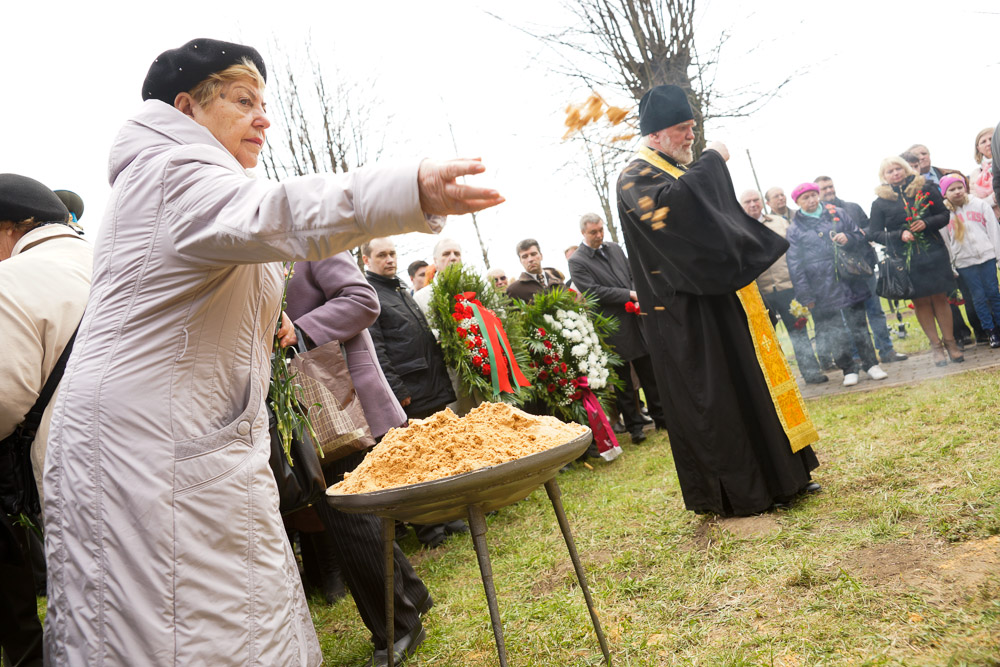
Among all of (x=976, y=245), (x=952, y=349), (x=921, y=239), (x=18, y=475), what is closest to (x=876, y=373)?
(x=952, y=349)

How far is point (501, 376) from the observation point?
593 cm

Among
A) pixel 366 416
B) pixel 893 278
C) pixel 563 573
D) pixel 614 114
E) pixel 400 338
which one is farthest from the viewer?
pixel 893 278

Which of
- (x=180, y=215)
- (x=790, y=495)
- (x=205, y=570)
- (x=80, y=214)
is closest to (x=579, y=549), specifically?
(x=790, y=495)

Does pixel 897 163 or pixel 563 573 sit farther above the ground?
pixel 897 163

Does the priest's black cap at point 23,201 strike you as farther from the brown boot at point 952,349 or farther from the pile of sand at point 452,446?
the brown boot at point 952,349

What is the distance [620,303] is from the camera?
7.46m

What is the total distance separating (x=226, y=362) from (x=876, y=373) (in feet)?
23.6

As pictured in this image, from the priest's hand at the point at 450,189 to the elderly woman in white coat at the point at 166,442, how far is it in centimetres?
29

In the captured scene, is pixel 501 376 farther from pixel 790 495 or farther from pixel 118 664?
pixel 118 664

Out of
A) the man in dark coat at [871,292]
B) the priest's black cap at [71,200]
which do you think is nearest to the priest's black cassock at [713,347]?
the priest's black cap at [71,200]

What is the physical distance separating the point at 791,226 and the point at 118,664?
7994 mm

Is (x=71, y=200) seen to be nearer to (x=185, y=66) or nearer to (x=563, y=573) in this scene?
(x=185, y=66)

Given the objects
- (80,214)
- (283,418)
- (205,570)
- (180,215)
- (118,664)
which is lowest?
(118,664)

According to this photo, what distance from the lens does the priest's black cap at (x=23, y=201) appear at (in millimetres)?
2721
